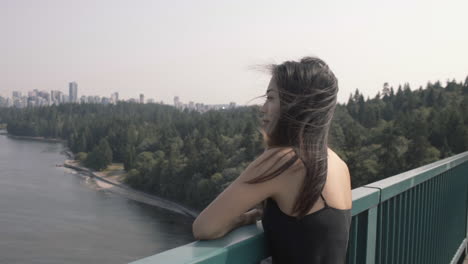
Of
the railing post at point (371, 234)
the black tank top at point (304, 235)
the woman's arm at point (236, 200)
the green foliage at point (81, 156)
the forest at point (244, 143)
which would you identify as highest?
the woman's arm at point (236, 200)

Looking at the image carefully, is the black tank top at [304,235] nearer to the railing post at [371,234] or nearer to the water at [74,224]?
the railing post at [371,234]

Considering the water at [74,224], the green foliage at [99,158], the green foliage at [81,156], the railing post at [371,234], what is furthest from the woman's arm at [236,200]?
the green foliage at [81,156]

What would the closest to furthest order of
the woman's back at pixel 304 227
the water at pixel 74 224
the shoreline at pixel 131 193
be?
the woman's back at pixel 304 227 → the water at pixel 74 224 → the shoreline at pixel 131 193

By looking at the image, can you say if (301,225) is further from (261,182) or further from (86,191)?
(86,191)

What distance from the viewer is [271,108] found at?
4.44ft

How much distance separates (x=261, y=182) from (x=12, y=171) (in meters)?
77.3

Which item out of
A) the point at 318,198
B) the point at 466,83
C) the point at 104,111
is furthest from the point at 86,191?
the point at 104,111

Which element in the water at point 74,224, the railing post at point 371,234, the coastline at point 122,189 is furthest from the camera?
the coastline at point 122,189

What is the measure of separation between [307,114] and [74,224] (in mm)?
48649

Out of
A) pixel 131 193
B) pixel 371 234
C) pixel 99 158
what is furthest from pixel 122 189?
pixel 371 234

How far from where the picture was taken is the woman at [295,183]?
1.21 m

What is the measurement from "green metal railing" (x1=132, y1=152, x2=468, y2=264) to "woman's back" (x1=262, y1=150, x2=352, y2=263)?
0.17 feet

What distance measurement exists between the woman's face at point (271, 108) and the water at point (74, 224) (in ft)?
118

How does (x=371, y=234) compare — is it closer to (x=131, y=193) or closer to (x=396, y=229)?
(x=396, y=229)
